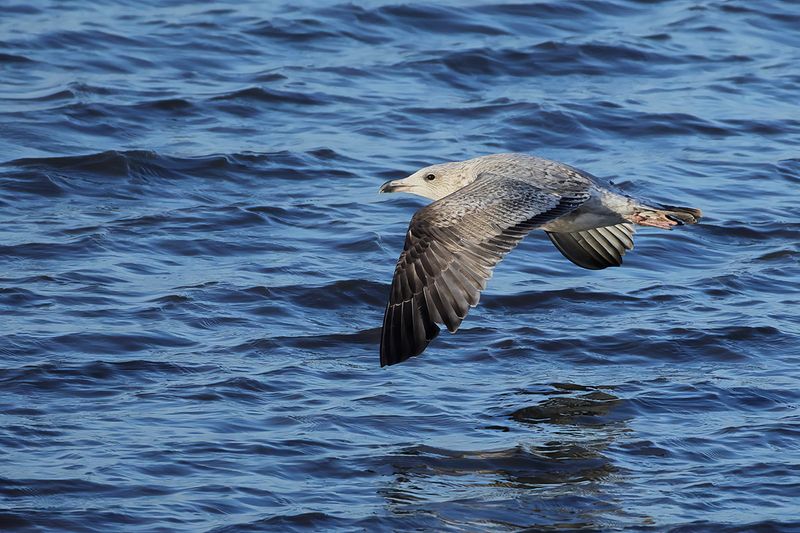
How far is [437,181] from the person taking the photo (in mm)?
8016

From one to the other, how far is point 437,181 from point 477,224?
1.24 metres

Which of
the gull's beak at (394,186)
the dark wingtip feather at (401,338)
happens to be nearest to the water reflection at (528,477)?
the dark wingtip feather at (401,338)

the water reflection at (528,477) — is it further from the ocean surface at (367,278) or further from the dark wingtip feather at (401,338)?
the dark wingtip feather at (401,338)

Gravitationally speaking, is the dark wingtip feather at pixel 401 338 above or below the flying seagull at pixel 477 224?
below

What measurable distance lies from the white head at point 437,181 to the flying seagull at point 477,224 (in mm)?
13

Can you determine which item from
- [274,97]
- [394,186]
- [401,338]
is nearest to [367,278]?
[394,186]

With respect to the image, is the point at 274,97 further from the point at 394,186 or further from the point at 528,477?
the point at 528,477

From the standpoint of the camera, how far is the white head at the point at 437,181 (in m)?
7.93

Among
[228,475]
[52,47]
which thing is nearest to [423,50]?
[52,47]

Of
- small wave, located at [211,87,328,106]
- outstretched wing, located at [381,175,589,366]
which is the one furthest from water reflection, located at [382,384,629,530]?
small wave, located at [211,87,328,106]

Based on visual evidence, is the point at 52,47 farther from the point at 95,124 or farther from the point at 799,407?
the point at 799,407

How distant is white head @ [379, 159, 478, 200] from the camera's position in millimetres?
7930

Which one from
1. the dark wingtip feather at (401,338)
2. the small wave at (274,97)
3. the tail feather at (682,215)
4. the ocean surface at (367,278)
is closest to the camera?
the ocean surface at (367,278)

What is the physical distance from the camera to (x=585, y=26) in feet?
47.4
